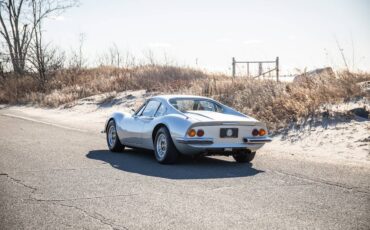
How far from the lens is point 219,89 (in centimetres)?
1988

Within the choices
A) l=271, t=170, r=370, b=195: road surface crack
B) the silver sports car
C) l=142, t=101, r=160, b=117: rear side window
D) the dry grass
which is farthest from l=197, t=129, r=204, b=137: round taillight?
the dry grass

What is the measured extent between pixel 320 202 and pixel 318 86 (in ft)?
31.3

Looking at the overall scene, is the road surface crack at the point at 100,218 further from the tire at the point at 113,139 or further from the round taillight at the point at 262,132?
the tire at the point at 113,139

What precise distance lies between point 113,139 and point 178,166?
8.59 feet

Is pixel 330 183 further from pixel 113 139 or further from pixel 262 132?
pixel 113 139

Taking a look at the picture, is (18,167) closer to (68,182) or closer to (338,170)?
(68,182)

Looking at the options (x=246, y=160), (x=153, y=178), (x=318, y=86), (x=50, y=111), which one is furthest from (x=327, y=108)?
(x=50, y=111)

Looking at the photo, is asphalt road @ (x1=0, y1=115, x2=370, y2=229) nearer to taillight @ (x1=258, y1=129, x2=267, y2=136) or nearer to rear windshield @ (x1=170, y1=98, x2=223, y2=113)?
taillight @ (x1=258, y1=129, x2=267, y2=136)

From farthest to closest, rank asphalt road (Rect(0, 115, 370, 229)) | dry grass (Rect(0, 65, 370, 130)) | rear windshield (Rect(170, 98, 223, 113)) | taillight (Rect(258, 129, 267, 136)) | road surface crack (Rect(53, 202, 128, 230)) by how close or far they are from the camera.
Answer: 1. dry grass (Rect(0, 65, 370, 130))
2. rear windshield (Rect(170, 98, 223, 113))
3. taillight (Rect(258, 129, 267, 136))
4. asphalt road (Rect(0, 115, 370, 229))
5. road surface crack (Rect(53, 202, 128, 230))

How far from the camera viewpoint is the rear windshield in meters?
10.0

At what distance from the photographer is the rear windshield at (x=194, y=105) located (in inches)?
395

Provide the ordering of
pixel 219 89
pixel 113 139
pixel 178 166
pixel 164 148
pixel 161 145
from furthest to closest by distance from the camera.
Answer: pixel 219 89 < pixel 113 139 < pixel 161 145 < pixel 164 148 < pixel 178 166

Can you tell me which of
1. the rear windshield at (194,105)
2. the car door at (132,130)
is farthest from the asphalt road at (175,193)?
the rear windshield at (194,105)

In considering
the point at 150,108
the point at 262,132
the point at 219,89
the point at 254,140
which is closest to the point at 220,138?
the point at 254,140
